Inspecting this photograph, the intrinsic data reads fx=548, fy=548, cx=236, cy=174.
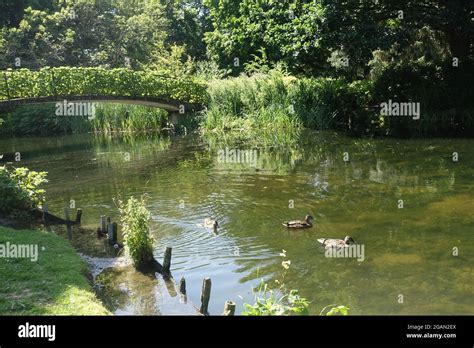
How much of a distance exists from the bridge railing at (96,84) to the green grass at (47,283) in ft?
64.5

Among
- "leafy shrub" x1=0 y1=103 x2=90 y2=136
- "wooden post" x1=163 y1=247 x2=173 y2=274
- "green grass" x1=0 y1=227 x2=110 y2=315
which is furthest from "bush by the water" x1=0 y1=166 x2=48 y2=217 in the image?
"leafy shrub" x1=0 y1=103 x2=90 y2=136

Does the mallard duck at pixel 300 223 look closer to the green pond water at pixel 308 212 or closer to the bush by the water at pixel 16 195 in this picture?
the green pond water at pixel 308 212

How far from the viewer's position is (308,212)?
484 inches

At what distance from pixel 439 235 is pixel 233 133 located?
61.1 ft

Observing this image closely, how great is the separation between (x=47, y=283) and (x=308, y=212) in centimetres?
630

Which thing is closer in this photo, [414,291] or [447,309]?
[447,309]

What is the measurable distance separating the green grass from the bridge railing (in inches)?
774

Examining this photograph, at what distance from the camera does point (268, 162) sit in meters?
19.2

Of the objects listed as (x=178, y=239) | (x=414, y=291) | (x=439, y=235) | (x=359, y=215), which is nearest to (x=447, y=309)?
(x=414, y=291)

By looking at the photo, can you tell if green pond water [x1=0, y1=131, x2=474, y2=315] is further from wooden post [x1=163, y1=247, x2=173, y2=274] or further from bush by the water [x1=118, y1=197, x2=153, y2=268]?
bush by the water [x1=118, y1=197, x2=153, y2=268]

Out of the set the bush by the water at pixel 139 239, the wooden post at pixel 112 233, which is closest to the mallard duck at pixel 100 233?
the wooden post at pixel 112 233

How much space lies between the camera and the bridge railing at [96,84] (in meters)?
27.6
